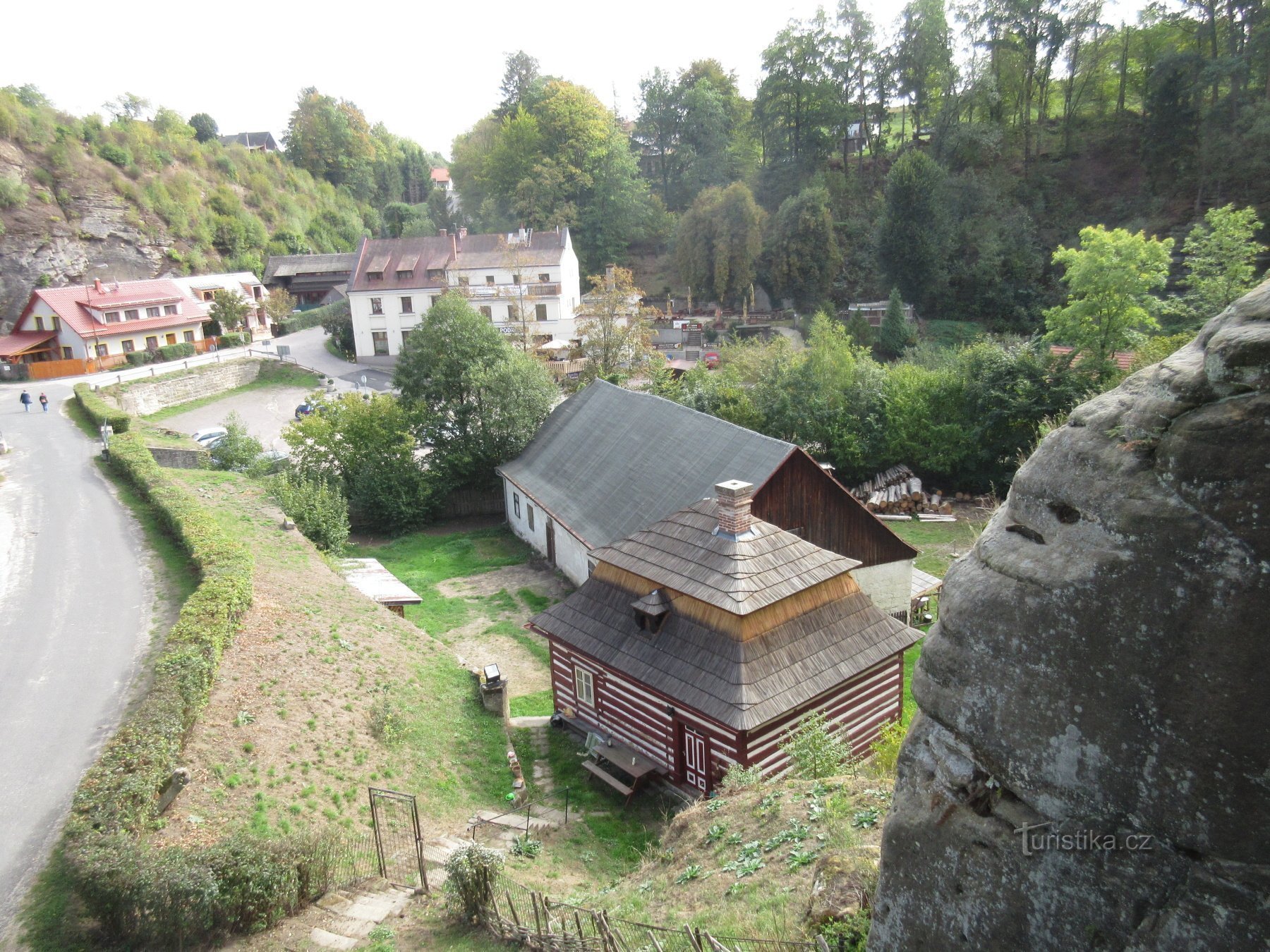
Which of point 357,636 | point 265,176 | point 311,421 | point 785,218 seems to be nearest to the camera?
point 357,636

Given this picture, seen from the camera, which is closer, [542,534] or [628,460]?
[628,460]

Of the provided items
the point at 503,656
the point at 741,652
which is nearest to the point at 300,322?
the point at 503,656

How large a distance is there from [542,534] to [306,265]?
58.1 metres

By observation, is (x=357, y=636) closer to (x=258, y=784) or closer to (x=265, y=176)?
(x=258, y=784)

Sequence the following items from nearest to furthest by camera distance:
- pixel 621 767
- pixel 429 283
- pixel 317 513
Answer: pixel 621 767
pixel 317 513
pixel 429 283

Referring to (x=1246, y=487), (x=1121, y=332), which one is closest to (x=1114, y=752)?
(x=1246, y=487)

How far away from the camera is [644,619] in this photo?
15.8 metres

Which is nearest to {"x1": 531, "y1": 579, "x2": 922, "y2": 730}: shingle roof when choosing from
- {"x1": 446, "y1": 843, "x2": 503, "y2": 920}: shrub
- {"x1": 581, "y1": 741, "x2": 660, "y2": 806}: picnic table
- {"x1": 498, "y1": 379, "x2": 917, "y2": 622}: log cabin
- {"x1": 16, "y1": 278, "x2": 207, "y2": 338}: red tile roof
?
{"x1": 581, "y1": 741, "x2": 660, "y2": 806}: picnic table

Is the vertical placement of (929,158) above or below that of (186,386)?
above

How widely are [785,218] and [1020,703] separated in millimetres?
58250

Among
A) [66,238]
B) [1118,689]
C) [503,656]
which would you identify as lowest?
[503,656]

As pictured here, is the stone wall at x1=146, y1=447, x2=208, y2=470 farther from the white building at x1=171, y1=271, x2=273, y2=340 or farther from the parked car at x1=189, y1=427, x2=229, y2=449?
the white building at x1=171, y1=271, x2=273, y2=340

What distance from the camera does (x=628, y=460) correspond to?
2450 centimetres

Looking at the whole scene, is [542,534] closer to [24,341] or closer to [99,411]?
[99,411]
